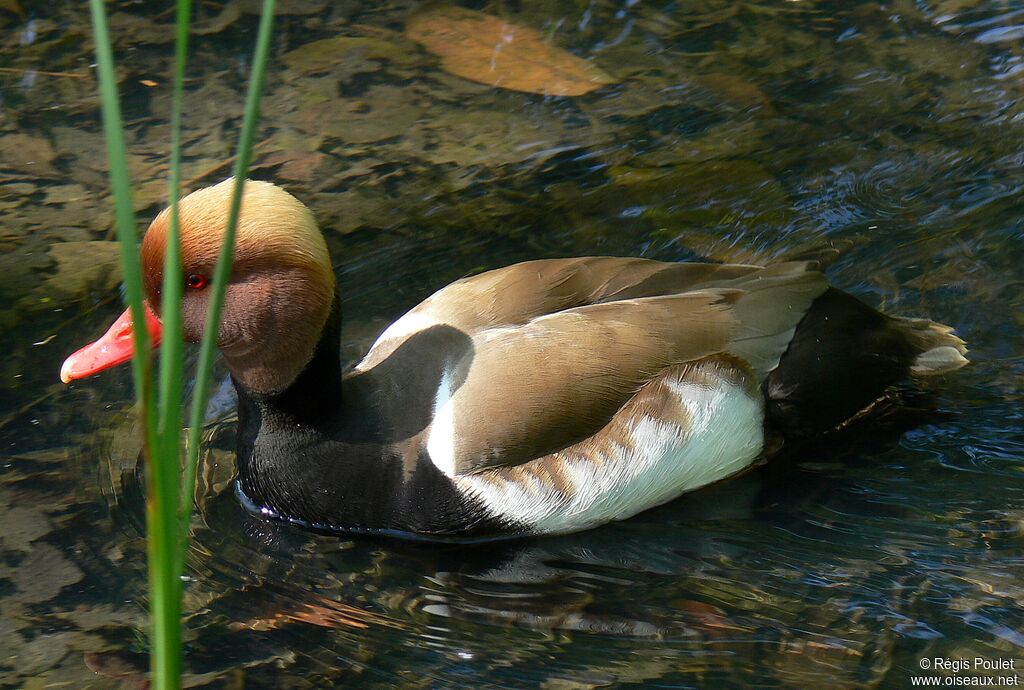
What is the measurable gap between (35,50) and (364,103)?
72.6 inches

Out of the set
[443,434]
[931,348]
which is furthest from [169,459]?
[931,348]

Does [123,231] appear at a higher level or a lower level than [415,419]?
higher

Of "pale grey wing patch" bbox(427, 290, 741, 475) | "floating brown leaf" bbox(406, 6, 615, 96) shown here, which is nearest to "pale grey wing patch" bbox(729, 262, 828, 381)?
"pale grey wing patch" bbox(427, 290, 741, 475)

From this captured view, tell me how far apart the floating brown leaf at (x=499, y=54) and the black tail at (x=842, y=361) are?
2.44m

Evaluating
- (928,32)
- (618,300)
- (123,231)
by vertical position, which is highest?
(123,231)

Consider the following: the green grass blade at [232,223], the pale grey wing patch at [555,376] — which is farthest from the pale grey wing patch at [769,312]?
the green grass blade at [232,223]

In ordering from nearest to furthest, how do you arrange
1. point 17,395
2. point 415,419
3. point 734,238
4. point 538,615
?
point 538,615 < point 415,419 < point 17,395 < point 734,238

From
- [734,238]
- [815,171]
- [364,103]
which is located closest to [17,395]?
[364,103]

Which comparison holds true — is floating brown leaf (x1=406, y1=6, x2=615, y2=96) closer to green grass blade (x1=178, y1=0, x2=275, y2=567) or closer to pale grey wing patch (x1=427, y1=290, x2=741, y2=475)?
pale grey wing patch (x1=427, y1=290, x2=741, y2=475)

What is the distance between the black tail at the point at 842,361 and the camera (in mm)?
4188

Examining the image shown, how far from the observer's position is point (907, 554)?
12.4ft

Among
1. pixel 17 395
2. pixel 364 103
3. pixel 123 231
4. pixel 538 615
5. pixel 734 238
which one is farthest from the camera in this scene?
pixel 364 103

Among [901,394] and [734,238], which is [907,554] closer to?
[901,394]
